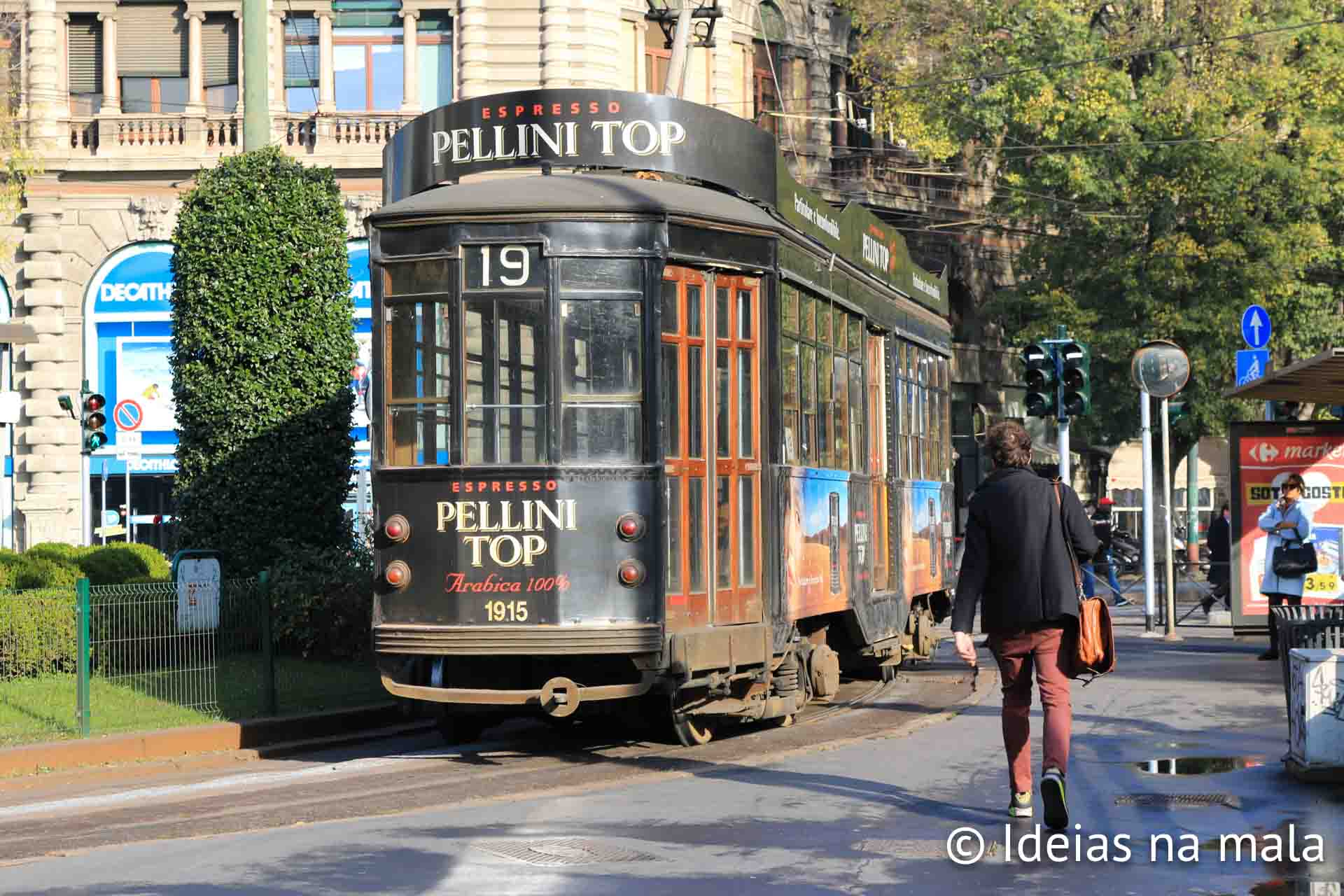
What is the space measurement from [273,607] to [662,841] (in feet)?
28.7

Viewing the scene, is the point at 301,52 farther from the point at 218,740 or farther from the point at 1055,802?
the point at 1055,802

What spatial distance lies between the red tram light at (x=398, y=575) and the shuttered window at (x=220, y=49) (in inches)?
968

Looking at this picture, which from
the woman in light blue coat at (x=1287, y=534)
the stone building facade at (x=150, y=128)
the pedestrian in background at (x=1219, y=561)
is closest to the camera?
the woman in light blue coat at (x=1287, y=534)

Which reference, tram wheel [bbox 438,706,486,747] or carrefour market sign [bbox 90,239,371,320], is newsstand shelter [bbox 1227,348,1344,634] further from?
carrefour market sign [bbox 90,239,371,320]

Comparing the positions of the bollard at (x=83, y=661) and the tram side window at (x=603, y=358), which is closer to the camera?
the tram side window at (x=603, y=358)

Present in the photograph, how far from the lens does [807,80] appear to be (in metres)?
41.2

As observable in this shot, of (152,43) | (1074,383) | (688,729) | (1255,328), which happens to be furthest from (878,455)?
(152,43)

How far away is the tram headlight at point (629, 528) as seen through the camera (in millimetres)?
11492

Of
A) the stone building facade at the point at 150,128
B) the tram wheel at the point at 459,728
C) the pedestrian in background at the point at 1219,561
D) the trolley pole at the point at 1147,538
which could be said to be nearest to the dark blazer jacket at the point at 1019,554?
the tram wheel at the point at 459,728

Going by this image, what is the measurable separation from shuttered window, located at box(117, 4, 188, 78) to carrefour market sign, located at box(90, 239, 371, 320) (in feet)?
10.3

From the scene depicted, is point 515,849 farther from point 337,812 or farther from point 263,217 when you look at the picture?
point 263,217

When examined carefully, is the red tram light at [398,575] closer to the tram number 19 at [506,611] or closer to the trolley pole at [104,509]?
the tram number 19 at [506,611]

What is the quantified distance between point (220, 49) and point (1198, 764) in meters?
27.4

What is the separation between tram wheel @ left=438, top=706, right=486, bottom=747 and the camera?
43.0 ft
